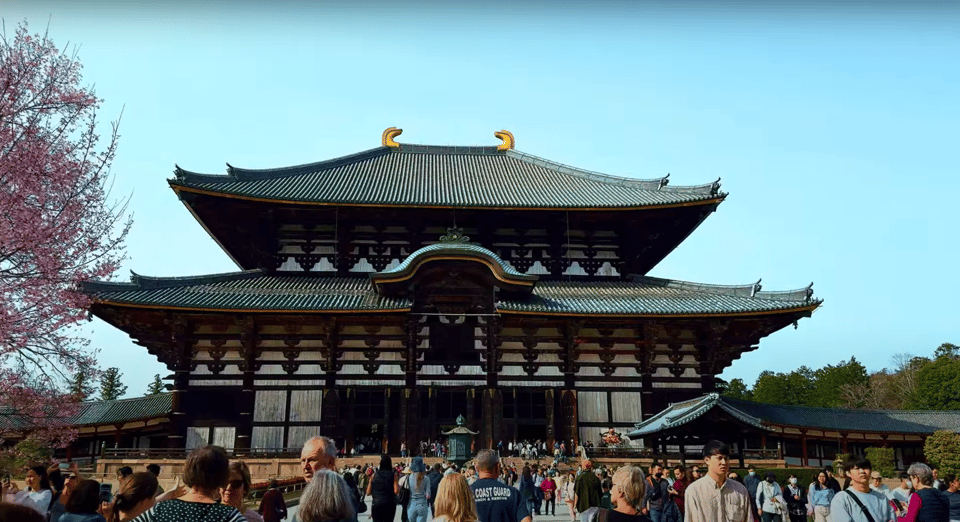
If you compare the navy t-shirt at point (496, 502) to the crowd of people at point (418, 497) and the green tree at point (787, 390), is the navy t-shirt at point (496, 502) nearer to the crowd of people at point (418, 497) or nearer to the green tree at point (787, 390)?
the crowd of people at point (418, 497)

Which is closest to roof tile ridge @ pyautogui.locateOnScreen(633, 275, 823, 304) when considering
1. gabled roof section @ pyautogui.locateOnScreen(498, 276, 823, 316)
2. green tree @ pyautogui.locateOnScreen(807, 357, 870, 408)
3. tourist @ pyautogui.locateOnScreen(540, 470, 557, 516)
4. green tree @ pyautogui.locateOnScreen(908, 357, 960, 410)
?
gabled roof section @ pyautogui.locateOnScreen(498, 276, 823, 316)

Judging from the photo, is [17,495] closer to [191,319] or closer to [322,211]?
[191,319]

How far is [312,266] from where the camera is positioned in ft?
103

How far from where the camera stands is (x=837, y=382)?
240ft

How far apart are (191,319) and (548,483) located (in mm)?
15086

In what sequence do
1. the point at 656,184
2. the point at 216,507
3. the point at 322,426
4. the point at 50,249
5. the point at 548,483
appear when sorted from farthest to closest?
the point at 656,184 → the point at 322,426 → the point at 548,483 → the point at 50,249 → the point at 216,507

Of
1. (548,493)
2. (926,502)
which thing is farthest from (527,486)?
(926,502)

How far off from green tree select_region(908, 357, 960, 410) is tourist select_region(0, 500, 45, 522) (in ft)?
217

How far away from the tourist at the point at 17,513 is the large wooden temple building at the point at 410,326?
2249 centimetres

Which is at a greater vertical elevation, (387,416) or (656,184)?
(656,184)

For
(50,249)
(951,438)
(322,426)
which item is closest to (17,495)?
(50,249)

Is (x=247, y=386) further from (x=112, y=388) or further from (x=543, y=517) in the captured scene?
(x=112, y=388)

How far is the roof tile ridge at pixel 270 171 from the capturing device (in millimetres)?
29203

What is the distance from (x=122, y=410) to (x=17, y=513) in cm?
3147
